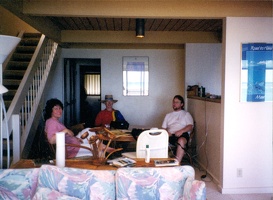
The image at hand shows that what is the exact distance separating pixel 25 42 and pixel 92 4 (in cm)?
346

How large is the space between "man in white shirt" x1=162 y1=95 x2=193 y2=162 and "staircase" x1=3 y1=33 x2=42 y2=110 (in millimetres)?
2842

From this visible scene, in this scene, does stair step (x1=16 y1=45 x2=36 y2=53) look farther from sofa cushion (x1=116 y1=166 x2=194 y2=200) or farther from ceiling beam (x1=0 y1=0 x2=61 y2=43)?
sofa cushion (x1=116 y1=166 x2=194 y2=200)

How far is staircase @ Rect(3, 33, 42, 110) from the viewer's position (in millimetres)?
5156

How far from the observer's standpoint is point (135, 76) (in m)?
6.58

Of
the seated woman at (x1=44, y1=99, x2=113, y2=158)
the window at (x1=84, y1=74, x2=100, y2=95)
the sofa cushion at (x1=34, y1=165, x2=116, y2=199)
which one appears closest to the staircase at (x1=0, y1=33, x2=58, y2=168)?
the seated woman at (x1=44, y1=99, x2=113, y2=158)

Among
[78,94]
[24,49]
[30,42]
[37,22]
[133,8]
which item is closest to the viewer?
[133,8]

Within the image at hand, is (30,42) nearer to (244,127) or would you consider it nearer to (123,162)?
(123,162)

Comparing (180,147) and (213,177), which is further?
(180,147)

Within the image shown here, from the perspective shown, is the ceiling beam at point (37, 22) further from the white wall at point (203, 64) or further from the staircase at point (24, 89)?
the white wall at point (203, 64)

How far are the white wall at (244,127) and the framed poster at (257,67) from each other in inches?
2.9

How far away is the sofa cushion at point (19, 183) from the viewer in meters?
2.11

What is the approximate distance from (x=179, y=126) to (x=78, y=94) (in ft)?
13.3

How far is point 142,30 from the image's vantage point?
4547 millimetres

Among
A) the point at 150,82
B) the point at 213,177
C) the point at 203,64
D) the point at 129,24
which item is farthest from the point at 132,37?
the point at 213,177
